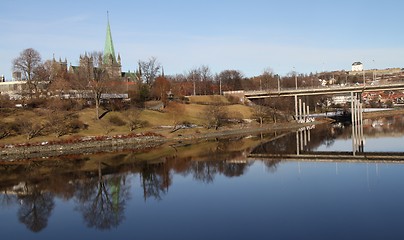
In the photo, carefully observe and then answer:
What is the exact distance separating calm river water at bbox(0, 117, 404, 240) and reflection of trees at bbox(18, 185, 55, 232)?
0.25 ft

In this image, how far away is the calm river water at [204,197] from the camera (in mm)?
20891

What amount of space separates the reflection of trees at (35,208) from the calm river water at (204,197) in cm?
8

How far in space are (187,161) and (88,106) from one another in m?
39.7

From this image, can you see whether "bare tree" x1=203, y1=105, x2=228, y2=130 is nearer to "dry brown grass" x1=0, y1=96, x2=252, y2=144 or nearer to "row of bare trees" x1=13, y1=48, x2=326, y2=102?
"dry brown grass" x1=0, y1=96, x2=252, y2=144

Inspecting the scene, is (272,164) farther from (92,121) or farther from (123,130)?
(92,121)

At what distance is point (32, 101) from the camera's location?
244 feet

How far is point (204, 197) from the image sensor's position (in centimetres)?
2823

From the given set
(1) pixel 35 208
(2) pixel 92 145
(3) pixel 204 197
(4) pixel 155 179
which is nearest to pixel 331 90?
(2) pixel 92 145

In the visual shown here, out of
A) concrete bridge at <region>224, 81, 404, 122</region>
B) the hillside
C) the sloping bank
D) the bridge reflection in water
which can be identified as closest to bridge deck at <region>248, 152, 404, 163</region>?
the bridge reflection in water

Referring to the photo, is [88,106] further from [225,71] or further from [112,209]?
[225,71]

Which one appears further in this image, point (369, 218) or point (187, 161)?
point (187, 161)

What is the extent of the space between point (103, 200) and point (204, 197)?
697cm

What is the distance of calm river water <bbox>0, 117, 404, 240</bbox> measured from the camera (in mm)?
20891

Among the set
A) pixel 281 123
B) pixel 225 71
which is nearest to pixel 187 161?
pixel 281 123
